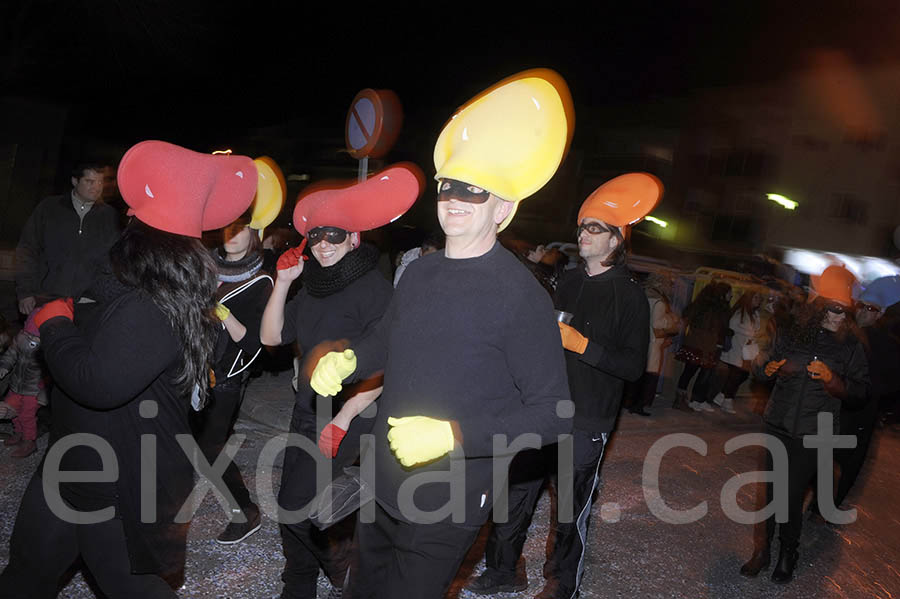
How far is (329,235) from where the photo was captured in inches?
122

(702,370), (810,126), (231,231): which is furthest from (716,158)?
(231,231)

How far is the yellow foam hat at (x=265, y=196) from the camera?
144 inches

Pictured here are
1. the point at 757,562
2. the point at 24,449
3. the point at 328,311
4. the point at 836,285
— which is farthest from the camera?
the point at 24,449

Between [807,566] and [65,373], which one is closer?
[65,373]

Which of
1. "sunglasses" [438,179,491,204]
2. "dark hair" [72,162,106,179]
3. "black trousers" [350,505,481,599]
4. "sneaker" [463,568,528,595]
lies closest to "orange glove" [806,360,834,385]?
"sneaker" [463,568,528,595]

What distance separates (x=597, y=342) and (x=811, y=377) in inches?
68.2

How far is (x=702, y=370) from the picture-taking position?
30.4 feet

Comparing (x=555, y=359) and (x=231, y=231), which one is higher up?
(x=555, y=359)

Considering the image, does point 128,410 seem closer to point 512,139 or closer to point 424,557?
point 424,557

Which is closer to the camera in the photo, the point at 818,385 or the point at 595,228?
the point at 595,228

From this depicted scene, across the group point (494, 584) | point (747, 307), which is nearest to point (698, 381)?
point (747, 307)

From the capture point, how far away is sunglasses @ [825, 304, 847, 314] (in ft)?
14.2

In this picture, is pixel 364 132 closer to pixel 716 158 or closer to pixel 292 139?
pixel 292 139

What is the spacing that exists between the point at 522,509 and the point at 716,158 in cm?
3190
